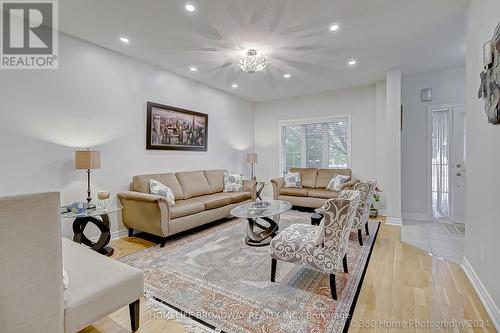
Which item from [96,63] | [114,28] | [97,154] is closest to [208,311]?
[97,154]

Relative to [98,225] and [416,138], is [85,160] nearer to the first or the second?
[98,225]

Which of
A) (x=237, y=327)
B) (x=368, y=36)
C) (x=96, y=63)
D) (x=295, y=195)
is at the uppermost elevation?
(x=368, y=36)

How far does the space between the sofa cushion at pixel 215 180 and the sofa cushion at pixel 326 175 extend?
2197mm

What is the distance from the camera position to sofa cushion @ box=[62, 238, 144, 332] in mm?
1307

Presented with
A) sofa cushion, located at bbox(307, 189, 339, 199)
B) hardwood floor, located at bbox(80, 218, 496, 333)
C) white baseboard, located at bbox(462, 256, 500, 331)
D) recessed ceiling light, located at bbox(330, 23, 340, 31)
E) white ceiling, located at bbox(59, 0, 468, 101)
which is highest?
white ceiling, located at bbox(59, 0, 468, 101)

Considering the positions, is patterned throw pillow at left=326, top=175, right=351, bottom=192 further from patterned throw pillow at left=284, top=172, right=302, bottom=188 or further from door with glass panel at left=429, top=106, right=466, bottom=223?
door with glass panel at left=429, top=106, right=466, bottom=223

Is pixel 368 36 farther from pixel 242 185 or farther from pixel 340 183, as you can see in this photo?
pixel 242 185

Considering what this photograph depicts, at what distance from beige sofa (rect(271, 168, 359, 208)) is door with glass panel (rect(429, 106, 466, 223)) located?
1447 mm

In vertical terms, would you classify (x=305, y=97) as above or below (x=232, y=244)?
above

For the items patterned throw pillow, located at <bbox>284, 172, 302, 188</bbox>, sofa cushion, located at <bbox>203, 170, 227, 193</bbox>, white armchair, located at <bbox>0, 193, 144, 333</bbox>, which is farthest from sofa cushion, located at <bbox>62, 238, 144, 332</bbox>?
patterned throw pillow, located at <bbox>284, 172, 302, 188</bbox>

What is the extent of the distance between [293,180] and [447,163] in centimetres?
293

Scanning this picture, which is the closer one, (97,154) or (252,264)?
(252,264)

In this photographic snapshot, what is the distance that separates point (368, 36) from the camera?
10.2 ft

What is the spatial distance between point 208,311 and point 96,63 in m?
3.55
